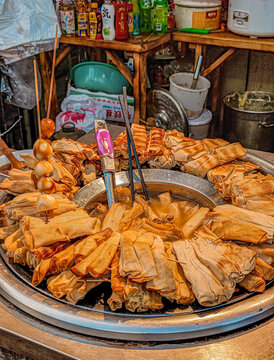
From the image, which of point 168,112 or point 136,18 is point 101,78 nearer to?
point 136,18

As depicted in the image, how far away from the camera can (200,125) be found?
5.72 metres

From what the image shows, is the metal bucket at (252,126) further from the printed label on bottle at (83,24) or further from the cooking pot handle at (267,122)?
the printed label on bottle at (83,24)

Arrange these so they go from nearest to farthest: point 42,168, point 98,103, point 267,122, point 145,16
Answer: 1. point 42,168
2. point 267,122
3. point 145,16
4. point 98,103

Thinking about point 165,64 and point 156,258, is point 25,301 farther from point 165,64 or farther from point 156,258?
point 165,64

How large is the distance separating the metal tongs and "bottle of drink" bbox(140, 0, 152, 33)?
3385mm

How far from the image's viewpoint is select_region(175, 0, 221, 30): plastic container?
560 centimetres

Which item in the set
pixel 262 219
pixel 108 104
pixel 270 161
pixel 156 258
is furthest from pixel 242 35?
pixel 156 258

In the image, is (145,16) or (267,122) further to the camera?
(145,16)

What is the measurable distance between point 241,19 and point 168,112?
70.1 inches

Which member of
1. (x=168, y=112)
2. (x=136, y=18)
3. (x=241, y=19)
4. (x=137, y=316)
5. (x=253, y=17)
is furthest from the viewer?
(x=136, y=18)

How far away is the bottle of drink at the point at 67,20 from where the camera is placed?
5.69 metres

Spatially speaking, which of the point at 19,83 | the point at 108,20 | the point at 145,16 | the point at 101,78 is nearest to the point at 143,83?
the point at 101,78

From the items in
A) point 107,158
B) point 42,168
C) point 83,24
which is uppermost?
point 83,24

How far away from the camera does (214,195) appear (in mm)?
2719
